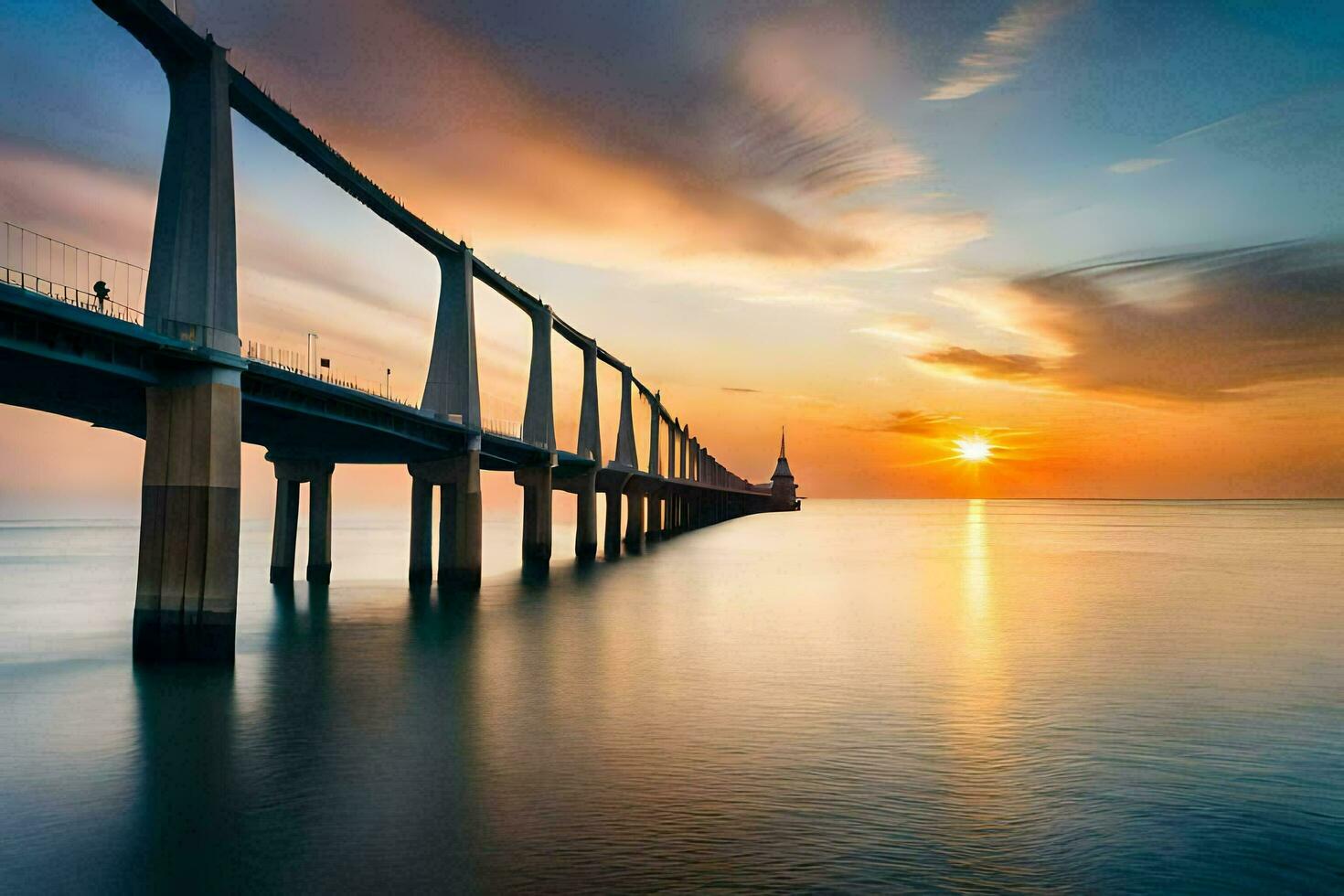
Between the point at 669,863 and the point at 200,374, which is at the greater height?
the point at 200,374

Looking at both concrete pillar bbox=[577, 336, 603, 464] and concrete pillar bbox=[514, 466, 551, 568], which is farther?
concrete pillar bbox=[577, 336, 603, 464]

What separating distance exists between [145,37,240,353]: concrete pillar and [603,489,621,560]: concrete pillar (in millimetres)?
82863

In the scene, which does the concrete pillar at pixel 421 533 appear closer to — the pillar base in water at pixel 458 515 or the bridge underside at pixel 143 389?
the pillar base in water at pixel 458 515

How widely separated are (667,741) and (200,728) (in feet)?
39.3

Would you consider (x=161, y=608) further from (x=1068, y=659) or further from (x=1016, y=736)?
(x=1068, y=659)

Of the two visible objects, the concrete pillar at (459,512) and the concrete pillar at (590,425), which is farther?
the concrete pillar at (590,425)

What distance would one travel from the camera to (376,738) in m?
23.6

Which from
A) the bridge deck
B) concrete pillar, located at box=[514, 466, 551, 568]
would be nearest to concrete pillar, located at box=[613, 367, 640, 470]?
concrete pillar, located at box=[514, 466, 551, 568]

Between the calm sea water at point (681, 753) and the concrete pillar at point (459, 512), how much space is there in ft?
37.5

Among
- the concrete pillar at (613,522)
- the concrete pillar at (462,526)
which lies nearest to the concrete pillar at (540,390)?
the concrete pillar at (462,526)

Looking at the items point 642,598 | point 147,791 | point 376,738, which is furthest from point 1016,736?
point 642,598

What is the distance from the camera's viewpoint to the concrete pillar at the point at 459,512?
6150 cm

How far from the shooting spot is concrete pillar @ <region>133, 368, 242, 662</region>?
30.3 meters

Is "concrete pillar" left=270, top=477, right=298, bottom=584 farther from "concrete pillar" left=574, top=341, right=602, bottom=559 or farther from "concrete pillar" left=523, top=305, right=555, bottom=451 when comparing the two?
"concrete pillar" left=574, top=341, right=602, bottom=559
